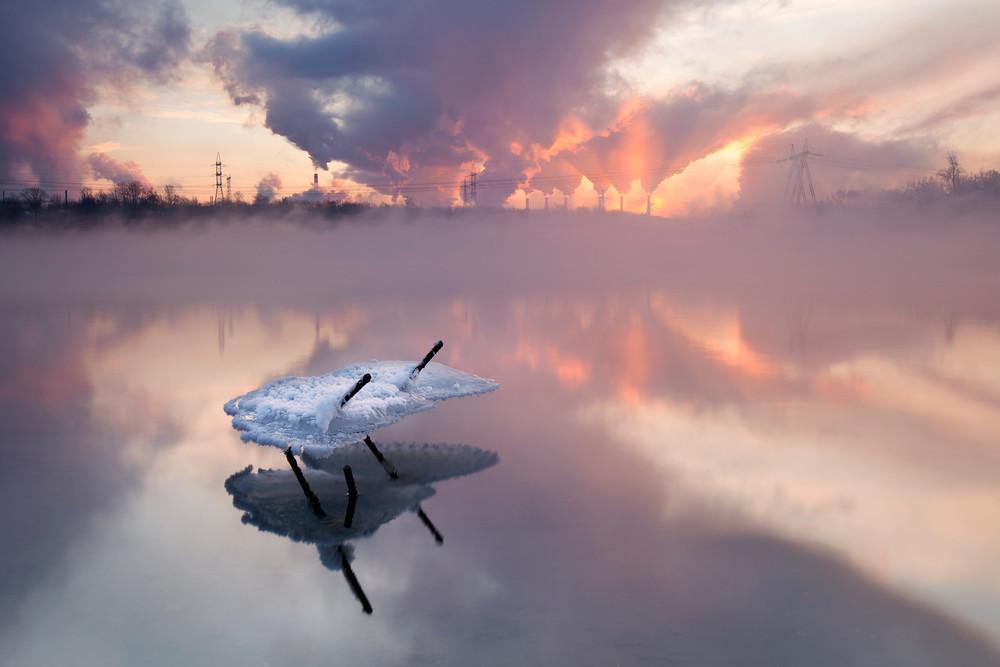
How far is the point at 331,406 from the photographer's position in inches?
471

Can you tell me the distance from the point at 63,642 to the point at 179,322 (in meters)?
47.4

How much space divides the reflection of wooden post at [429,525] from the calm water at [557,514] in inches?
5.3

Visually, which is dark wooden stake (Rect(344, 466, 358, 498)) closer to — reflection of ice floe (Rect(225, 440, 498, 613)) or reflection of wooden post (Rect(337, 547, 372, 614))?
reflection of ice floe (Rect(225, 440, 498, 613))

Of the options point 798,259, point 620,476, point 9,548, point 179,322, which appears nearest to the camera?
point 9,548

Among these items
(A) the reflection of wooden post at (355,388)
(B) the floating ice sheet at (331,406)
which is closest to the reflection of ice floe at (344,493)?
(B) the floating ice sheet at (331,406)

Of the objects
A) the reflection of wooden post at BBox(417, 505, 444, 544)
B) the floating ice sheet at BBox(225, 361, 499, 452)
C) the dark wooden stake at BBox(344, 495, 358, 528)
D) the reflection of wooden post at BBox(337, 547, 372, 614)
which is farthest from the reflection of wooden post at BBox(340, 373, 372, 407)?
the reflection of wooden post at BBox(417, 505, 444, 544)

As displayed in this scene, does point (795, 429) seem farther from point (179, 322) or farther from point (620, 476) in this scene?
point (179, 322)

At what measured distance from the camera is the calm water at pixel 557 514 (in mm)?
10086

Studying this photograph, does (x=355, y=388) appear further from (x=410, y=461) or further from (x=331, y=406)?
(x=410, y=461)

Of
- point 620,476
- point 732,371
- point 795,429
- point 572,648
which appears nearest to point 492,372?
point 732,371

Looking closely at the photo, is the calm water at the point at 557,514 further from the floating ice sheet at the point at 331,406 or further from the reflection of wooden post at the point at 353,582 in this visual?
the floating ice sheet at the point at 331,406

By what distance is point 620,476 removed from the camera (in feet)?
55.5

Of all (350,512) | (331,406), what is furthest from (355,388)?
(350,512)

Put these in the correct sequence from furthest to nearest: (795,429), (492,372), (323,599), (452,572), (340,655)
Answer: (492,372) → (795,429) → (452,572) → (323,599) → (340,655)
